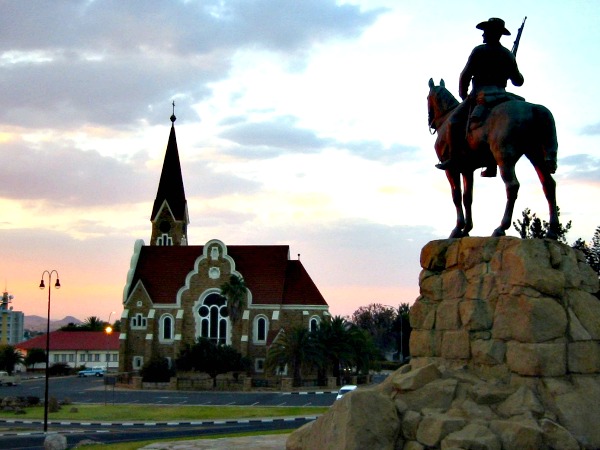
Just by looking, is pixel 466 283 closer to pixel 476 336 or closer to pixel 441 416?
pixel 476 336

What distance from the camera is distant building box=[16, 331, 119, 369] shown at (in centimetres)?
9244

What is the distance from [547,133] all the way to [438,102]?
250 cm

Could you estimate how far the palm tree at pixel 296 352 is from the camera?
55.3 metres

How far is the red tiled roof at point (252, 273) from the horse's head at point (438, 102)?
176 ft

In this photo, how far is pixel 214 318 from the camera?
67.5 metres

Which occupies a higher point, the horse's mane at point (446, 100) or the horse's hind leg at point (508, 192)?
the horse's mane at point (446, 100)

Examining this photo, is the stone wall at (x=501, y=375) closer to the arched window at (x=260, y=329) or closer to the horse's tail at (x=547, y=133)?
the horse's tail at (x=547, y=133)

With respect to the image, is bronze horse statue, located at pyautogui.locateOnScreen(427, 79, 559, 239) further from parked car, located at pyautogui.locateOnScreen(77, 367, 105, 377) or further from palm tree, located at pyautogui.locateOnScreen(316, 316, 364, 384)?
parked car, located at pyautogui.locateOnScreen(77, 367, 105, 377)

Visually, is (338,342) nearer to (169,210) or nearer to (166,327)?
(166,327)

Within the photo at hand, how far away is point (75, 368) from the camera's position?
285ft

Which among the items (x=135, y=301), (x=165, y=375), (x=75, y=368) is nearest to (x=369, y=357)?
(x=165, y=375)

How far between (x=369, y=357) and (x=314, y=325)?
31.0 ft

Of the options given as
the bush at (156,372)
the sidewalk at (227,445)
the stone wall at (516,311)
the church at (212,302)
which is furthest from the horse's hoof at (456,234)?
the church at (212,302)

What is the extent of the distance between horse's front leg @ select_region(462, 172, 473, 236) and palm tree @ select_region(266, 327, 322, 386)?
43.5m
